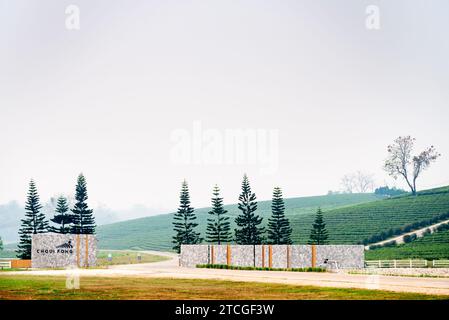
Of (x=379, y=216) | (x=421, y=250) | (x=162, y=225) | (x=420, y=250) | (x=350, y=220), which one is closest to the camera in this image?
(x=421, y=250)

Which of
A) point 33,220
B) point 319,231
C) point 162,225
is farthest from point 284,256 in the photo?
point 162,225

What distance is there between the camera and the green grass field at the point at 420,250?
63.1 metres

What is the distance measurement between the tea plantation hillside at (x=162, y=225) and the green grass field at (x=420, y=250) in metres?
50.6

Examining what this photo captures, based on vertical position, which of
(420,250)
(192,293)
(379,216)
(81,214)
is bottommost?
(420,250)

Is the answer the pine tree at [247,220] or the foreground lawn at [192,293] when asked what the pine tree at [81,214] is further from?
the foreground lawn at [192,293]

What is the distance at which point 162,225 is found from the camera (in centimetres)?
15275

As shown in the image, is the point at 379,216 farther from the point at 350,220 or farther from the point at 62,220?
the point at 62,220

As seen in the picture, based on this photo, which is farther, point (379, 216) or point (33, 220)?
point (379, 216)

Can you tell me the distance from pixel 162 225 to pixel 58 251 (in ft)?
349

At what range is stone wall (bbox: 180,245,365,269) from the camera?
45.2m

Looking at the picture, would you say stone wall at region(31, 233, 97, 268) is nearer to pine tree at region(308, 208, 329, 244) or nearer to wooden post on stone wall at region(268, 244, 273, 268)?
wooden post on stone wall at region(268, 244, 273, 268)

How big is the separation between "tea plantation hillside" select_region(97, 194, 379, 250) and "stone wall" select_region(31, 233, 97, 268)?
71.7 meters
